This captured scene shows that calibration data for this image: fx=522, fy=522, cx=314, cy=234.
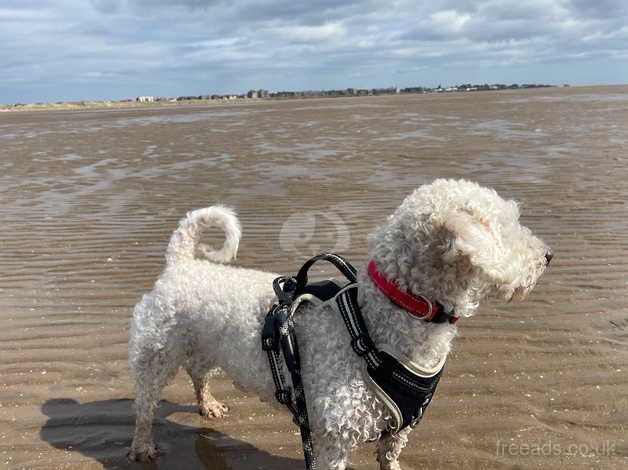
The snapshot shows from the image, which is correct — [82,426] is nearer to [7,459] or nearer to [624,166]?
[7,459]

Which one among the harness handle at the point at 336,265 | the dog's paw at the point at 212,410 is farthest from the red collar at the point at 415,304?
the dog's paw at the point at 212,410

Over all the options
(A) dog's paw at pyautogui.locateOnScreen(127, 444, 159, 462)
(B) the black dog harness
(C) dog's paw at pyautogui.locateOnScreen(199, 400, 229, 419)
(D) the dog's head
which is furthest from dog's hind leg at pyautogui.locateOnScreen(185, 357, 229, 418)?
(D) the dog's head

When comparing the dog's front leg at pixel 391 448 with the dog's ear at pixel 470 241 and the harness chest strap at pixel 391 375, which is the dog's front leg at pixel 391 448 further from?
the dog's ear at pixel 470 241

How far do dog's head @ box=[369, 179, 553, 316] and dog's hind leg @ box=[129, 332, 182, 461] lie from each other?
2.05m

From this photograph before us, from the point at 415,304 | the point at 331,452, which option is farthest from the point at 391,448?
the point at 415,304

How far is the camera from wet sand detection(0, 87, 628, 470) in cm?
411

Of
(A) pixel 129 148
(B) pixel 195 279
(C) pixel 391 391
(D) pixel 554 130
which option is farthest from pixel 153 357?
(D) pixel 554 130

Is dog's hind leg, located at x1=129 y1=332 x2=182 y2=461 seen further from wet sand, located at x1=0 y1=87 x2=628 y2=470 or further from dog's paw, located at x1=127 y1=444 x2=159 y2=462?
wet sand, located at x1=0 y1=87 x2=628 y2=470

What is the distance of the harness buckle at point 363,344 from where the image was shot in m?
2.97

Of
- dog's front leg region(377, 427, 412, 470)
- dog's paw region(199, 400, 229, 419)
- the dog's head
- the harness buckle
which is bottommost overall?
dog's paw region(199, 400, 229, 419)

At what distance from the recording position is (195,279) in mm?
3932

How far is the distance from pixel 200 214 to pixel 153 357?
1.17 m

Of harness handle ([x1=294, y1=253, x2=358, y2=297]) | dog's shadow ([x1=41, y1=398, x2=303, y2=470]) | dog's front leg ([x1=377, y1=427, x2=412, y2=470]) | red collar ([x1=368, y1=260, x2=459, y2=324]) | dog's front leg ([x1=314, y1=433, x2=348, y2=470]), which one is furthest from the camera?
dog's shadow ([x1=41, y1=398, x2=303, y2=470])

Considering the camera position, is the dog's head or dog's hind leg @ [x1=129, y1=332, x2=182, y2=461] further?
dog's hind leg @ [x1=129, y1=332, x2=182, y2=461]
